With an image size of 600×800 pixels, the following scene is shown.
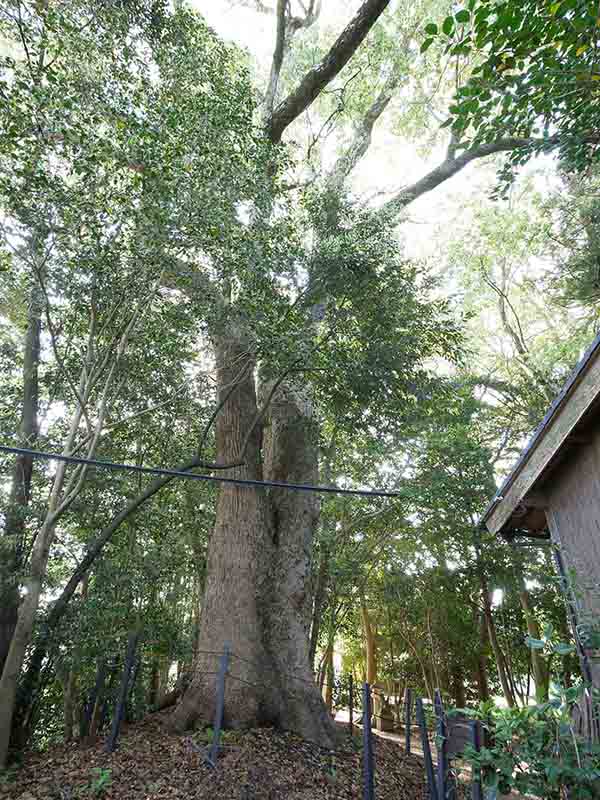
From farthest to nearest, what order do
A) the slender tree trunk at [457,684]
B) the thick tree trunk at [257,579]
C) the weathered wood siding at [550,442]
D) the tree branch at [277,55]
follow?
the slender tree trunk at [457,684] < the tree branch at [277,55] < the thick tree trunk at [257,579] < the weathered wood siding at [550,442]

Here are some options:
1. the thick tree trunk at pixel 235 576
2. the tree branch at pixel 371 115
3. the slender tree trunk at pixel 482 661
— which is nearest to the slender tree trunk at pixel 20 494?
the thick tree trunk at pixel 235 576

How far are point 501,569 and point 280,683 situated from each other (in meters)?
6.49

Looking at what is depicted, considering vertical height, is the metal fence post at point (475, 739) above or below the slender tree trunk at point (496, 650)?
below

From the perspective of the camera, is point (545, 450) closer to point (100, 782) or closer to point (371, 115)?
point (100, 782)

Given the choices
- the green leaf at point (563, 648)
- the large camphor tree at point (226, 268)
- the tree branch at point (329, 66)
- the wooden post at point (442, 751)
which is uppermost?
the tree branch at point (329, 66)

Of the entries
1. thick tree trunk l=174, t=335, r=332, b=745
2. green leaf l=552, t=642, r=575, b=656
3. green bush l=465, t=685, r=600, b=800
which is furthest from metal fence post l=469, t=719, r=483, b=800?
thick tree trunk l=174, t=335, r=332, b=745

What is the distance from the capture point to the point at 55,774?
4.87 metres

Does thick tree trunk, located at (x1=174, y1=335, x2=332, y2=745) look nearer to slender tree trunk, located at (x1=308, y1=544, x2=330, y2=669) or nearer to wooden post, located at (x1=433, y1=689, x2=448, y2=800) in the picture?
wooden post, located at (x1=433, y1=689, x2=448, y2=800)

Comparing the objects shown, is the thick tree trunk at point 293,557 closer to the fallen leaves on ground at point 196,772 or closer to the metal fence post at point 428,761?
the fallen leaves on ground at point 196,772

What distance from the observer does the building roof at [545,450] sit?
3.30 metres

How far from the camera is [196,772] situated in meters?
4.89

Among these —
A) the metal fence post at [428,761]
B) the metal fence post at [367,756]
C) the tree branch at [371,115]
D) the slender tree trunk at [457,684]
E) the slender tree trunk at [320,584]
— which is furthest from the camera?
the slender tree trunk at [457,684]

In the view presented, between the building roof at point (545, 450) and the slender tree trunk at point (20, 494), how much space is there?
576 cm

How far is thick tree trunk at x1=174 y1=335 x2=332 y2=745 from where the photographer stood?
6199 mm
